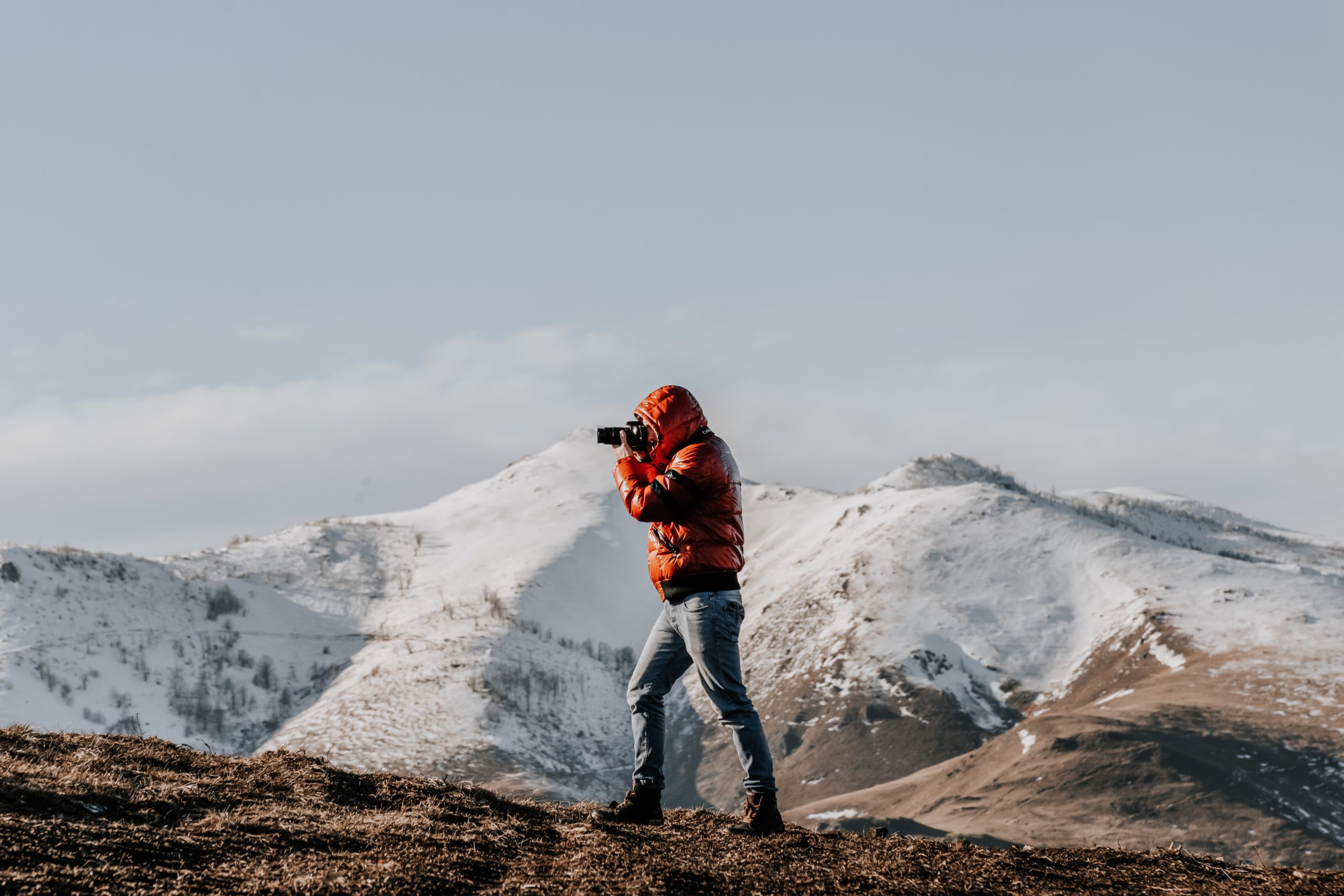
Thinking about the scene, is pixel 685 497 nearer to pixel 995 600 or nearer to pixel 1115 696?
pixel 1115 696

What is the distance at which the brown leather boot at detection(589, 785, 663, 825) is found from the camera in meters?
8.01

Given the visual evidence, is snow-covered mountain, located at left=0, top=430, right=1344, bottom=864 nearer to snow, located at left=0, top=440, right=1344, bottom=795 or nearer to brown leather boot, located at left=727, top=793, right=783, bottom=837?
snow, located at left=0, top=440, right=1344, bottom=795

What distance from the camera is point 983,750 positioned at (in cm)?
4028

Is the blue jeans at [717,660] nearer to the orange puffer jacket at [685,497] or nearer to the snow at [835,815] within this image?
the orange puffer jacket at [685,497]

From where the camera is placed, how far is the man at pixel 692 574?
7.46 meters

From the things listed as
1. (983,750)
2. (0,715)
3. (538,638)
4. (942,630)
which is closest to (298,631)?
(538,638)

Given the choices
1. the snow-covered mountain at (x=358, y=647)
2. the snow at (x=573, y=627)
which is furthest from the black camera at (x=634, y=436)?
the snow-covered mountain at (x=358, y=647)

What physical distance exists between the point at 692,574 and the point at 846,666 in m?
46.2

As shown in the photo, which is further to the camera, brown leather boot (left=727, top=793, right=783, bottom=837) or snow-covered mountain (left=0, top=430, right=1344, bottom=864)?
snow-covered mountain (left=0, top=430, right=1344, bottom=864)

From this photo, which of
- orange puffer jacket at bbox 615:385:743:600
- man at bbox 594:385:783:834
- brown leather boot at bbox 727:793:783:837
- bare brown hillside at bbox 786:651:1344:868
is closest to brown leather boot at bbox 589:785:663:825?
man at bbox 594:385:783:834

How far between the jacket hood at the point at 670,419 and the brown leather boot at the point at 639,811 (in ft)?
7.73

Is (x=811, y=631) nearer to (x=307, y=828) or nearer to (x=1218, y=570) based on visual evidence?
(x=1218, y=570)

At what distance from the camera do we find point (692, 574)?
297 inches

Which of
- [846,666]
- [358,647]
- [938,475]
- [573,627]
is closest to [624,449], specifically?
[846,666]
